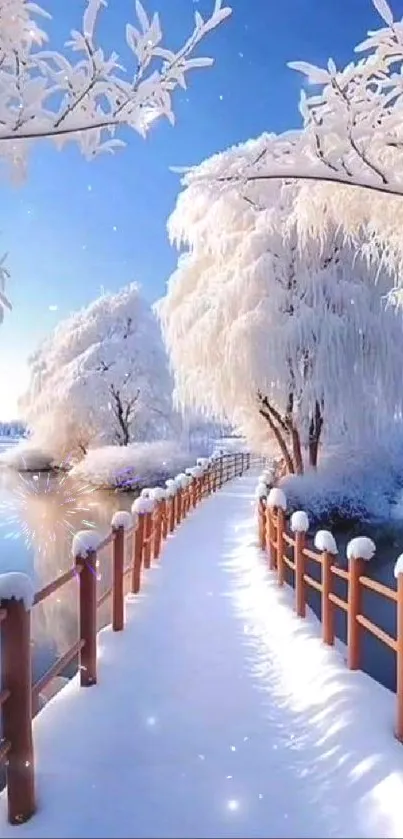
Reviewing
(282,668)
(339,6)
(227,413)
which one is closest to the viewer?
(282,668)

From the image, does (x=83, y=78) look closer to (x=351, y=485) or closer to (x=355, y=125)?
(x=355, y=125)

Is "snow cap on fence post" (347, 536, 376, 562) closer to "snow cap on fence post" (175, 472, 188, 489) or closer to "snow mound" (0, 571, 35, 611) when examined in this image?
"snow mound" (0, 571, 35, 611)

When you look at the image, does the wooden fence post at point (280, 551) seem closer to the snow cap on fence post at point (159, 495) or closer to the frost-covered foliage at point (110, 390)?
the snow cap on fence post at point (159, 495)

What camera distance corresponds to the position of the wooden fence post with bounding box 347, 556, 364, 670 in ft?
11.2

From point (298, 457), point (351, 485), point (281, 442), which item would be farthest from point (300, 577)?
point (281, 442)

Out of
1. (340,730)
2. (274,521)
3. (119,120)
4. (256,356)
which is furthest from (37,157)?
(256,356)

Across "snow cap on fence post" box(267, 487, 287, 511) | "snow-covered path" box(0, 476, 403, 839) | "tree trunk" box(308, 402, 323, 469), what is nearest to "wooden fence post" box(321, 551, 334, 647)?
"snow-covered path" box(0, 476, 403, 839)

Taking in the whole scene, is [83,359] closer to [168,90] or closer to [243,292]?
[243,292]

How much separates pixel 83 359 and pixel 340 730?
715 inches

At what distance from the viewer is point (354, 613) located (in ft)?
11.4

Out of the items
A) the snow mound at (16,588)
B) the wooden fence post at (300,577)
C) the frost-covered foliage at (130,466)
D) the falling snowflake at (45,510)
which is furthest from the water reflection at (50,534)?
the snow mound at (16,588)

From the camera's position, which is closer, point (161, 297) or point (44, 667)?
point (44, 667)

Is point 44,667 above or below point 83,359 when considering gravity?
below

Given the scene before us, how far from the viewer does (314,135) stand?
8.68ft
